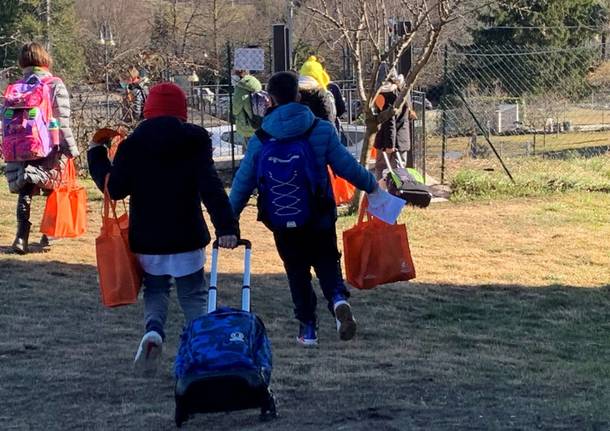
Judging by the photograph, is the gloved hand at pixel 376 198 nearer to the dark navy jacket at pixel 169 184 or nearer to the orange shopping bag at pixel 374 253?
the orange shopping bag at pixel 374 253

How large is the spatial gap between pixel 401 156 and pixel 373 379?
7.56 m

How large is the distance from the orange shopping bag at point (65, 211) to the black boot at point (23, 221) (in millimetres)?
160

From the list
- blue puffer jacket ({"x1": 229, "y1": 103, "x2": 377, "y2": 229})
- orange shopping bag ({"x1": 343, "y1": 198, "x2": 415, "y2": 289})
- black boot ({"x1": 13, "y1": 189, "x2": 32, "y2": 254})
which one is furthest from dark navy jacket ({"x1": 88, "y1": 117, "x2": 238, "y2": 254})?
black boot ({"x1": 13, "y1": 189, "x2": 32, "y2": 254})

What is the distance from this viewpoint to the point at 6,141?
7.77m

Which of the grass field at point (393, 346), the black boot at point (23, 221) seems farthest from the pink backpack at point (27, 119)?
the grass field at point (393, 346)

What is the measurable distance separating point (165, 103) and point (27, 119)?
10.6 feet

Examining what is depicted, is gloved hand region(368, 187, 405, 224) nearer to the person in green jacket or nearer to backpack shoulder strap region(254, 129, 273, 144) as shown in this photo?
backpack shoulder strap region(254, 129, 273, 144)

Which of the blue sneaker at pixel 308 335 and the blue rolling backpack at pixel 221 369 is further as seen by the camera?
the blue sneaker at pixel 308 335

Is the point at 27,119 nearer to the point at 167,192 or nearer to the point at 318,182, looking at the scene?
the point at 318,182

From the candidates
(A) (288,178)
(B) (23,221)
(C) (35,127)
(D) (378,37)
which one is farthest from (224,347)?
(D) (378,37)

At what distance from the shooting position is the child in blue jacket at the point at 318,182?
538 centimetres

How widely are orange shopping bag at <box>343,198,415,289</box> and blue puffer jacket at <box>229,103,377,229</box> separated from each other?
67 cm

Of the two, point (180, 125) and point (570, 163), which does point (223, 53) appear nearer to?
point (570, 163)

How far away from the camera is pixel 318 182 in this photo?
5387 mm
